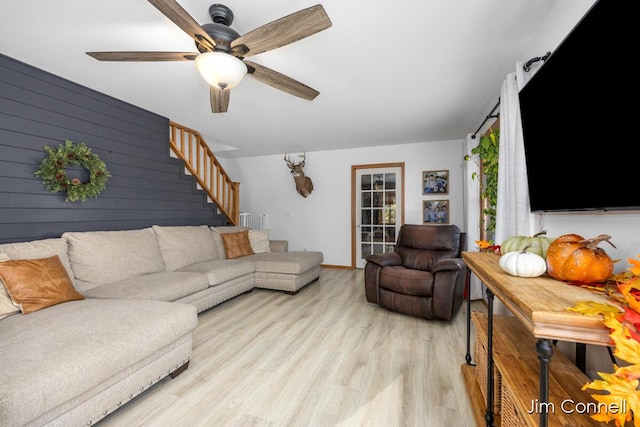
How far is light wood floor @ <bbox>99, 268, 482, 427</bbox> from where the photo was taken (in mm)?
1555

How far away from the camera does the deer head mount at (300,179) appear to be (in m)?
5.46

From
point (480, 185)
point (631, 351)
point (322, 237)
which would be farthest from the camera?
point (322, 237)

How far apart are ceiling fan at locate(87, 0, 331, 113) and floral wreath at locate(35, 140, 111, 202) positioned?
4.42ft

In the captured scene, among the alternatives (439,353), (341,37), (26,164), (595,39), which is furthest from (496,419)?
(26,164)

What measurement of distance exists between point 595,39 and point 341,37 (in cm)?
144

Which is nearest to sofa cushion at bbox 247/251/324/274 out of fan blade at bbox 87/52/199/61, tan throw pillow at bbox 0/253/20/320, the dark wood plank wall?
the dark wood plank wall

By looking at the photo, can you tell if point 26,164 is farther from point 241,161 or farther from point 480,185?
point 480,185

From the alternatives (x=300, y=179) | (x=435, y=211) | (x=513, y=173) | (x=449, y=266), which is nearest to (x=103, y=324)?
(x=449, y=266)

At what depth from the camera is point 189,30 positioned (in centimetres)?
159

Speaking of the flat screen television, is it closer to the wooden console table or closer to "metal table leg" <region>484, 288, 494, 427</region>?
the wooden console table

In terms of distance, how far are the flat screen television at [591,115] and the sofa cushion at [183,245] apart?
359 centimetres

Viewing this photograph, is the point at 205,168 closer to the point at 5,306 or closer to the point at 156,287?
the point at 156,287

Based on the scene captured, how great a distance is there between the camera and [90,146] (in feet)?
9.96

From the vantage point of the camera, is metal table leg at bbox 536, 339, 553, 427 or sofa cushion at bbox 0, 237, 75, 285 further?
sofa cushion at bbox 0, 237, 75, 285
